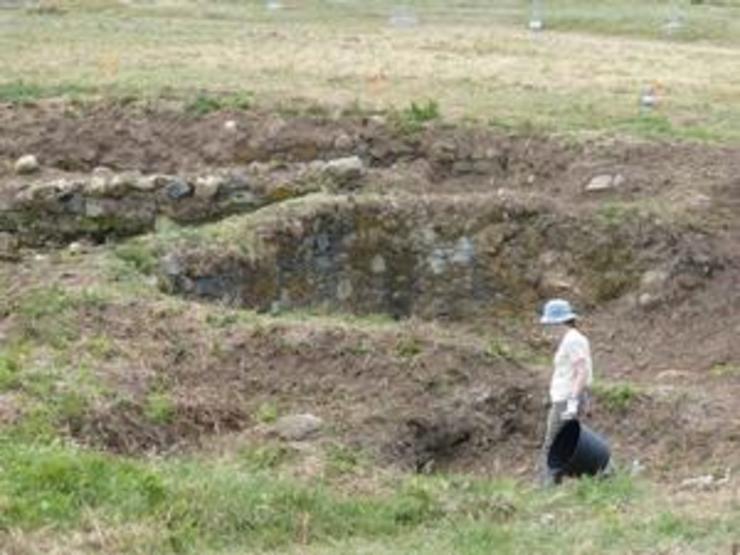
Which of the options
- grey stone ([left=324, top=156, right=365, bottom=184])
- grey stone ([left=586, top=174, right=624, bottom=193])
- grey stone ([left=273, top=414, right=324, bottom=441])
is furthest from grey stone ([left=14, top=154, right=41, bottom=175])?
grey stone ([left=273, top=414, right=324, bottom=441])

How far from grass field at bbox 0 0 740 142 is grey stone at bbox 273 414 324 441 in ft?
25.2

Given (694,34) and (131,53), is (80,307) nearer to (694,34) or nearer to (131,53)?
(131,53)

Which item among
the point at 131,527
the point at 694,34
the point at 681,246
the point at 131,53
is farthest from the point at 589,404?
the point at 694,34

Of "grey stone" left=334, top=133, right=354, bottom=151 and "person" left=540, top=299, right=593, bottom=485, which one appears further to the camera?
"grey stone" left=334, top=133, right=354, bottom=151

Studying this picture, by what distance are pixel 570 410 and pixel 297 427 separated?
5.78 ft

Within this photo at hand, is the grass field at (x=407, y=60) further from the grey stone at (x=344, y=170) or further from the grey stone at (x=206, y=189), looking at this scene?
the grey stone at (x=206, y=189)

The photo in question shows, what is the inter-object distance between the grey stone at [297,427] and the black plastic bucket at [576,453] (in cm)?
154

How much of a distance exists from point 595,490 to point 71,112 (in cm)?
1064

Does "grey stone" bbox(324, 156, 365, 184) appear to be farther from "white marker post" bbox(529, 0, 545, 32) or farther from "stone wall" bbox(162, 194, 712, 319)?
"white marker post" bbox(529, 0, 545, 32)

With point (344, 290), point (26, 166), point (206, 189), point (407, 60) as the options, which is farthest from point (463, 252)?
point (407, 60)

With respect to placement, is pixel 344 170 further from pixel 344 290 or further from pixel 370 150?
pixel 344 290

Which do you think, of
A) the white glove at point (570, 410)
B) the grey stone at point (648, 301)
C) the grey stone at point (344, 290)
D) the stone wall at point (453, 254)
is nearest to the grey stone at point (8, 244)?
the stone wall at point (453, 254)

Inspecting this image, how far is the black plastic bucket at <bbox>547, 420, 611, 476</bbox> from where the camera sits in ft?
35.9

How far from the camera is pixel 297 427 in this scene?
1139 centimetres
